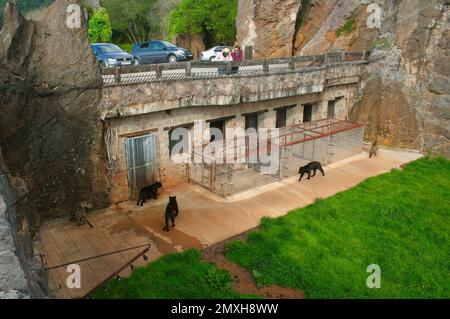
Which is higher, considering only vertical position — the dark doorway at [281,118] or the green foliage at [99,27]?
the green foliage at [99,27]

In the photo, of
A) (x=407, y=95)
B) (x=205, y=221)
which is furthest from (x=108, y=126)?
(x=407, y=95)

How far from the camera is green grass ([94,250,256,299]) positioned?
10375 millimetres

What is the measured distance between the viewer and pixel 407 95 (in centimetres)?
2259

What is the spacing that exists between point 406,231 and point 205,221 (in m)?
7.30

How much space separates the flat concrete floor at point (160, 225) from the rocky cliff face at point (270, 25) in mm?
15452

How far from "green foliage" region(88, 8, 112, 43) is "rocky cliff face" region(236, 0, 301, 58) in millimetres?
23429

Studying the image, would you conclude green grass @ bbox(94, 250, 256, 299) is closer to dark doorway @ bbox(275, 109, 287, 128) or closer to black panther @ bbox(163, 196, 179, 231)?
black panther @ bbox(163, 196, 179, 231)

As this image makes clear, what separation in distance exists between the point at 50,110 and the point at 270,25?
21.4m

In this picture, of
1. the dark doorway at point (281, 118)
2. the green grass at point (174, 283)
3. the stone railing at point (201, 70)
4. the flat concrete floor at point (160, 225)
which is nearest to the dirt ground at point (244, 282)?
the green grass at point (174, 283)

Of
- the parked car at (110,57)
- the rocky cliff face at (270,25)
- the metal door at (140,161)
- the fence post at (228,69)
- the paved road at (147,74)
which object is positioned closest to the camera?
the paved road at (147,74)

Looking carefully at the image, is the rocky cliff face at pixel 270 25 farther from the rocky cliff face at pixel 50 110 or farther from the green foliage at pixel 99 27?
the green foliage at pixel 99 27

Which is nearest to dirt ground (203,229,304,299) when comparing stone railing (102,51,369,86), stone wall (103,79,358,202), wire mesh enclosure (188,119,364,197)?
wire mesh enclosure (188,119,364,197)

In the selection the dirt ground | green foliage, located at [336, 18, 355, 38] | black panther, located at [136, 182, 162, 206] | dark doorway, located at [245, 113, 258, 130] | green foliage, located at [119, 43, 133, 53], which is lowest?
the dirt ground

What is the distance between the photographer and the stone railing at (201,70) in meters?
15.0
